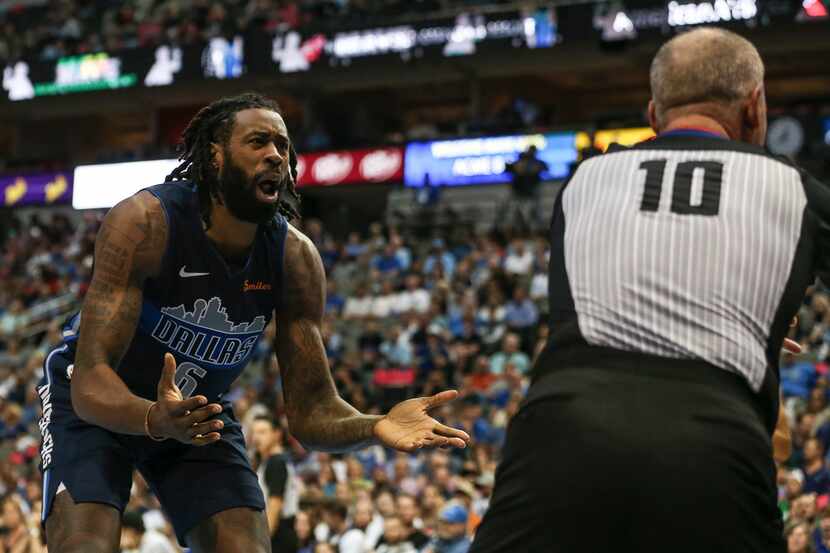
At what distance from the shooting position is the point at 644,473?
8.52ft

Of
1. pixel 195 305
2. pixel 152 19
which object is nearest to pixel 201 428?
pixel 195 305

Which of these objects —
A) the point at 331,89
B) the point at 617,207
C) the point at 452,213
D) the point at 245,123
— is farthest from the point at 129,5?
the point at 617,207

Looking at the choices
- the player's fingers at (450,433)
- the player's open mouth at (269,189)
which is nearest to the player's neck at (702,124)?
the player's fingers at (450,433)

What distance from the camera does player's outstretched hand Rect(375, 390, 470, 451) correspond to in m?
3.85

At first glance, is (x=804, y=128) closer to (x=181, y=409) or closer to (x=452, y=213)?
(x=452, y=213)

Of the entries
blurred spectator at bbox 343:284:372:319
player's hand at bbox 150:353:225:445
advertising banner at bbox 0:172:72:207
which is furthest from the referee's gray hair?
advertising banner at bbox 0:172:72:207

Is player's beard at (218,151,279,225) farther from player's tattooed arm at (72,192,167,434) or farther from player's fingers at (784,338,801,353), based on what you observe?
player's fingers at (784,338,801,353)

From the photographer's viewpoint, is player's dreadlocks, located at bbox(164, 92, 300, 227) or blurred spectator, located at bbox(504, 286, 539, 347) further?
blurred spectator, located at bbox(504, 286, 539, 347)

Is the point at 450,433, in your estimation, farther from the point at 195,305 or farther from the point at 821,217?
the point at 821,217

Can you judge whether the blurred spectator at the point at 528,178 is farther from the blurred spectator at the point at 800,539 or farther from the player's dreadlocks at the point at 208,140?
the player's dreadlocks at the point at 208,140

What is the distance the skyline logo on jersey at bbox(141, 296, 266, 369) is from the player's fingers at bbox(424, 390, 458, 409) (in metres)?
0.98

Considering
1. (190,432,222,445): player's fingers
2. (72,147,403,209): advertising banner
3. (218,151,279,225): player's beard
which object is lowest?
(72,147,403,209): advertising banner

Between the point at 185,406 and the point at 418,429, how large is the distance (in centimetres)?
75

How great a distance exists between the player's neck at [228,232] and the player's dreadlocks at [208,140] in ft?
0.10
